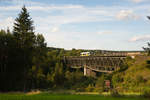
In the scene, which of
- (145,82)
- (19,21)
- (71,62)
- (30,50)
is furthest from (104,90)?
(71,62)

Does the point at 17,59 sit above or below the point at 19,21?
below

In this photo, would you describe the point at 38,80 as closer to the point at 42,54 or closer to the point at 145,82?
the point at 42,54

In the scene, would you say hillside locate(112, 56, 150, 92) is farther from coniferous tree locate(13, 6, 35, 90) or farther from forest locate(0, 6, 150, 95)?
coniferous tree locate(13, 6, 35, 90)

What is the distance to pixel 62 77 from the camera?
212ft

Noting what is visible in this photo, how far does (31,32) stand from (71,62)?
966 inches

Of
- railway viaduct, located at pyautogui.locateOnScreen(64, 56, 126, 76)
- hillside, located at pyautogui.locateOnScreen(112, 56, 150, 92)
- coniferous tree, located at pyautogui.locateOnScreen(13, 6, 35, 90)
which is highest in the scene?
coniferous tree, located at pyautogui.locateOnScreen(13, 6, 35, 90)

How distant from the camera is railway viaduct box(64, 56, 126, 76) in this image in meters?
76.0

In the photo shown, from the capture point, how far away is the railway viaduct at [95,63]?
249 ft

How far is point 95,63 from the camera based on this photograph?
82.4 metres

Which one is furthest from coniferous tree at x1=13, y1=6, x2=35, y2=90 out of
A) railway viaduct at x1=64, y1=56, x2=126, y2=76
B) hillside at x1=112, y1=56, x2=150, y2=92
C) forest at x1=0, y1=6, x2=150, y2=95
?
hillside at x1=112, y1=56, x2=150, y2=92

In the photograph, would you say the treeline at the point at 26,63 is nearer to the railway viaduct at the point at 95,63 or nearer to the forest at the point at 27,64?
the forest at the point at 27,64

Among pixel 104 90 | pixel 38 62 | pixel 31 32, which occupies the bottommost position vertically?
pixel 104 90

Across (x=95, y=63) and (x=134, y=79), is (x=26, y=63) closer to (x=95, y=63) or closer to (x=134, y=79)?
(x=95, y=63)

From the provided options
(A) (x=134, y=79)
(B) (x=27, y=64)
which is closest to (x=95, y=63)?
(B) (x=27, y=64)
